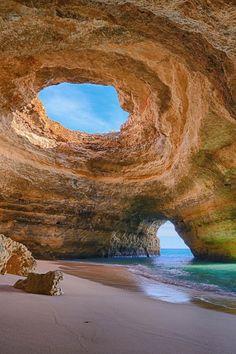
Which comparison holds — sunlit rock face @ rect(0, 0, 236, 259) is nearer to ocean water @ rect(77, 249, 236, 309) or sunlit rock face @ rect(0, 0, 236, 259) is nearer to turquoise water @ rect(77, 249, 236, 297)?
turquoise water @ rect(77, 249, 236, 297)

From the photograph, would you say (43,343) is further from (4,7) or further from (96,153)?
(96,153)

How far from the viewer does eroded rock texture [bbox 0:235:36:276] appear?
16.2 feet

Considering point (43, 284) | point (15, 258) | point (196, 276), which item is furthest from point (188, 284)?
point (43, 284)

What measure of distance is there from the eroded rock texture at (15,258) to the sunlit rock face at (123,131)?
156 inches

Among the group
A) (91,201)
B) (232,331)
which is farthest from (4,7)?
(91,201)

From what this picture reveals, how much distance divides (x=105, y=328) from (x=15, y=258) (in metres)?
3.80

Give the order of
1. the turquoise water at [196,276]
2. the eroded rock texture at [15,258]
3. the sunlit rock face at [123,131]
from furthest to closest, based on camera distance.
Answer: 1. the turquoise water at [196,276]
2. the sunlit rock face at [123,131]
3. the eroded rock texture at [15,258]

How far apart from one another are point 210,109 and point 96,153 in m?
7.17

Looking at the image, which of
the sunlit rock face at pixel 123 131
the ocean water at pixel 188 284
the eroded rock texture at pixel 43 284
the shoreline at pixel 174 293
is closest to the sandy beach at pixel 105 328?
the eroded rock texture at pixel 43 284

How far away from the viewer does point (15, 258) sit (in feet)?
18.2

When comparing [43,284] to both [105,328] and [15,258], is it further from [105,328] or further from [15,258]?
[15,258]

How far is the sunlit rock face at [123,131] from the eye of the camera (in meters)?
5.15

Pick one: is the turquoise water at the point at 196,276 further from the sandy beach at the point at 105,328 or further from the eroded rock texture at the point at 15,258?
the sandy beach at the point at 105,328

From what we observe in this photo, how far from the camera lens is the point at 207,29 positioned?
4379 mm
